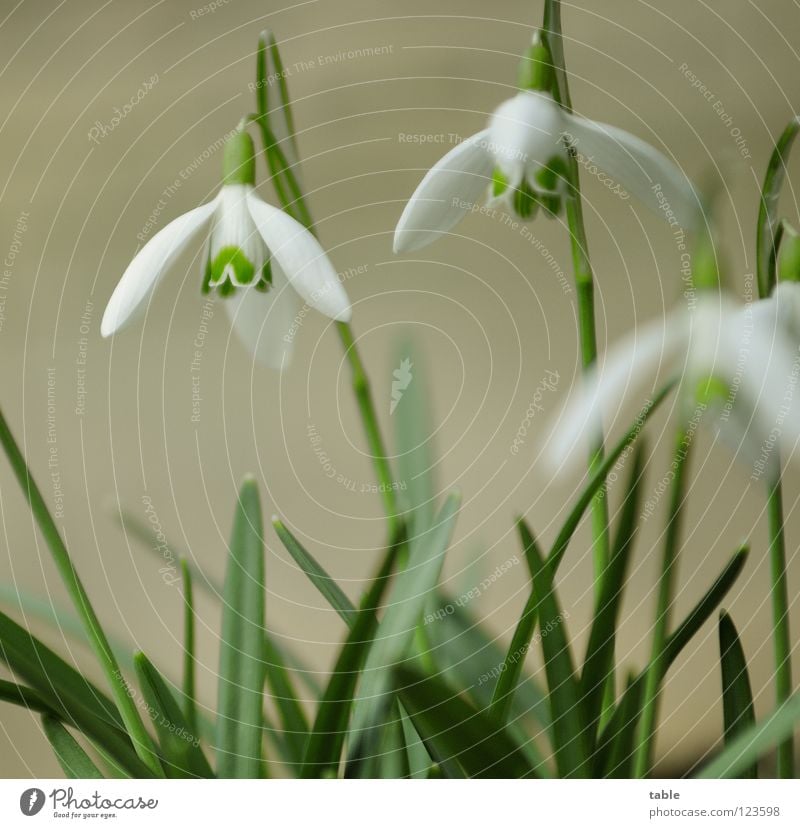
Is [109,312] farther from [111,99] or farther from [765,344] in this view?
[765,344]

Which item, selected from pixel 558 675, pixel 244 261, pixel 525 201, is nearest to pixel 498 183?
pixel 525 201

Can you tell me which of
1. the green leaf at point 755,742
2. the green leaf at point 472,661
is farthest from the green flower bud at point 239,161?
the green leaf at point 755,742

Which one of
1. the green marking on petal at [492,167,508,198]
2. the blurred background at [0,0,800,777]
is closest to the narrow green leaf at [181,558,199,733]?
the blurred background at [0,0,800,777]

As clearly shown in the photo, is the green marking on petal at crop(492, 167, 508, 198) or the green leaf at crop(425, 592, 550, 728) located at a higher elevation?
the green marking on petal at crop(492, 167, 508, 198)

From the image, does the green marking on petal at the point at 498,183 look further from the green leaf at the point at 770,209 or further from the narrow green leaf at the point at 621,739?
the narrow green leaf at the point at 621,739

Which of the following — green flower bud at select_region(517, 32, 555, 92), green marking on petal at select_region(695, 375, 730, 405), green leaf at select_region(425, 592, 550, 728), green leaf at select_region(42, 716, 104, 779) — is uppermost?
green flower bud at select_region(517, 32, 555, 92)

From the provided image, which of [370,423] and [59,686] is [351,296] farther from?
[59,686]

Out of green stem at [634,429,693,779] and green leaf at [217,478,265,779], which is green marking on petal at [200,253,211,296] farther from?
green stem at [634,429,693,779]
